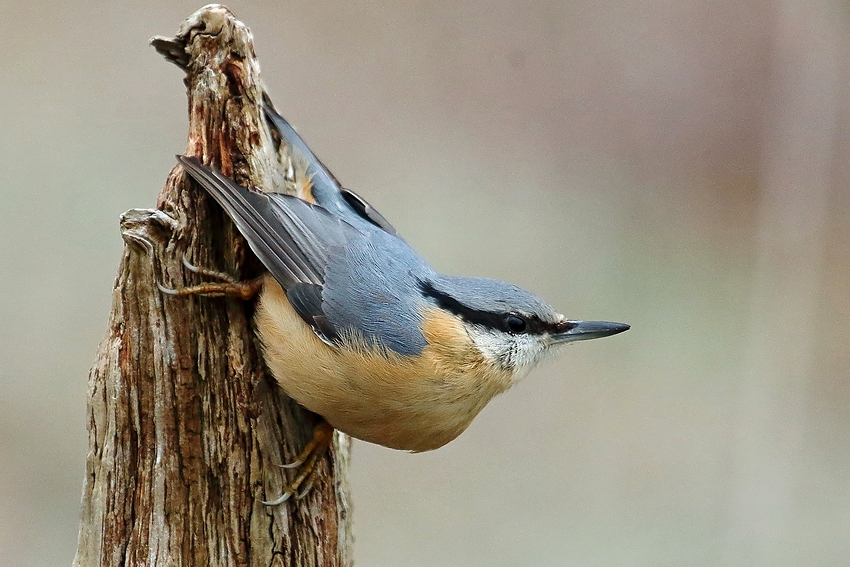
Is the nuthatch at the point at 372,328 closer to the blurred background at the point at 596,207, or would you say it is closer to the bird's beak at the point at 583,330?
the bird's beak at the point at 583,330

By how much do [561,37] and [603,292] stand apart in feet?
3.98

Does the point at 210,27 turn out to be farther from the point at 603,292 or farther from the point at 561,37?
the point at 603,292

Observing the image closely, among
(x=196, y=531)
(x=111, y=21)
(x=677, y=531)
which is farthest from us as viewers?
(x=677, y=531)

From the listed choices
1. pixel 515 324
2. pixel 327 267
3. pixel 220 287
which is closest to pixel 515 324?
pixel 515 324

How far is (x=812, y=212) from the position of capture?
3555 mm

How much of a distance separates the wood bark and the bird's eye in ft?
1.94

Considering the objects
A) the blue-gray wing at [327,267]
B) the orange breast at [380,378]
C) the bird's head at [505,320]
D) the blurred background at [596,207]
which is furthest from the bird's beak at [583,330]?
the blurred background at [596,207]

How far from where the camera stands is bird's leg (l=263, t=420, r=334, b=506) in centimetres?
187

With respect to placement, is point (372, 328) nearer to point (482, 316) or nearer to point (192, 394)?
point (482, 316)

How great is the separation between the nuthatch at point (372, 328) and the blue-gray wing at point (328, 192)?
9 cm

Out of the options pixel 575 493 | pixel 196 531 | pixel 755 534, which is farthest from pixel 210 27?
pixel 755 534

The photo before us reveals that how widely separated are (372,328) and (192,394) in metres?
0.44

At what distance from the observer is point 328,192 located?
223 cm

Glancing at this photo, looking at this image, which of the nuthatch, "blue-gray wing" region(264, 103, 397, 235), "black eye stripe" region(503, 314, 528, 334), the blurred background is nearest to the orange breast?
the nuthatch
